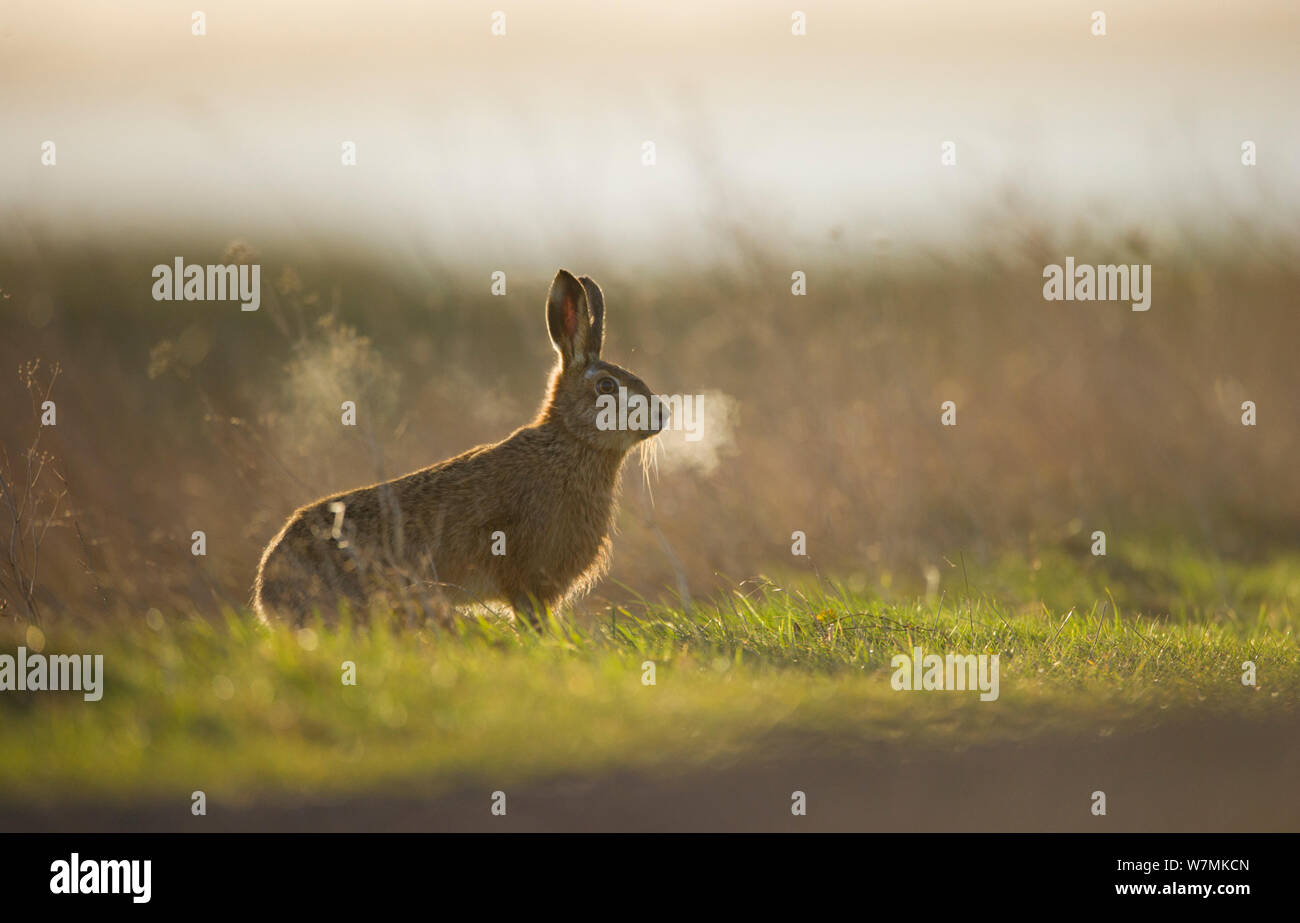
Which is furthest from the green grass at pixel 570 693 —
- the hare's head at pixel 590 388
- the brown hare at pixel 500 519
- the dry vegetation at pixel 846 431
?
the dry vegetation at pixel 846 431

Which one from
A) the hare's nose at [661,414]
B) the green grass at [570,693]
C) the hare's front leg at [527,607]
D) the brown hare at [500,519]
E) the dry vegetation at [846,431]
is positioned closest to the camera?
the green grass at [570,693]

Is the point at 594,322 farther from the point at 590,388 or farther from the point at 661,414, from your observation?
the point at 661,414

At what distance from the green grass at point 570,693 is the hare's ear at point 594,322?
1.54 meters

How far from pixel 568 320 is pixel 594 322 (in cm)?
17

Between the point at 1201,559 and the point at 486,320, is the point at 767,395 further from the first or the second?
the point at 486,320

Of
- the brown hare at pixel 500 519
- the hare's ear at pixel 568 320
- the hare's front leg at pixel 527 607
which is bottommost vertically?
the hare's front leg at pixel 527 607

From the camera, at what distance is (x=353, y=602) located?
21.2ft

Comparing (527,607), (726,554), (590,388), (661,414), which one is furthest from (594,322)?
(726,554)

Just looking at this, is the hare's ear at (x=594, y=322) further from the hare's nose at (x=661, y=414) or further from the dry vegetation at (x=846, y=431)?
the dry vegetation at (x=846, y=431)

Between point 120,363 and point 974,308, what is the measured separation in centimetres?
933

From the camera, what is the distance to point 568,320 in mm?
7383

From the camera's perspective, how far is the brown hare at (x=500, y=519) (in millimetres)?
6488

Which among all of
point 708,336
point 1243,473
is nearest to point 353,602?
point 708,336

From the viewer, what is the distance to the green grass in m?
4.52
